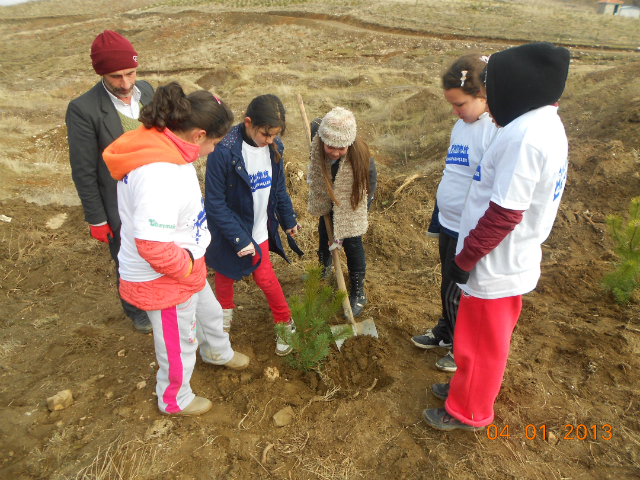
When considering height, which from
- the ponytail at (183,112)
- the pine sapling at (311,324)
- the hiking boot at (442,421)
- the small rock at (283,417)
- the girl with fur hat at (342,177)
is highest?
the ponytail at (183,112)

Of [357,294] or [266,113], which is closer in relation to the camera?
[266,113]

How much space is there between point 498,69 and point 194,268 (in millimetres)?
1591

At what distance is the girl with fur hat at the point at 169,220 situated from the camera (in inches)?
62.4

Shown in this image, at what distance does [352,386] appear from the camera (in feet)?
8.52

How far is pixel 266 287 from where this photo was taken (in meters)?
2.76

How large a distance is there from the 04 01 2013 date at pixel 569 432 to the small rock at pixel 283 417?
3.57 ft

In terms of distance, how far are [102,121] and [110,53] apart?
0.41 meters

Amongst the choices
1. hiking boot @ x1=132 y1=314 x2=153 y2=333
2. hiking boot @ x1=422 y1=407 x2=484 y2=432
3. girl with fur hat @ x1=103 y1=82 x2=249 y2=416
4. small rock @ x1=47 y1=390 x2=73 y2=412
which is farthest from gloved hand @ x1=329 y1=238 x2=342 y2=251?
small rock @ x1=47 y1=390 x2=73 y2=412

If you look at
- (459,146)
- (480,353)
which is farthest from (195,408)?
(459,146)

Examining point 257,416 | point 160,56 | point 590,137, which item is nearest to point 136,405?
point 257,416

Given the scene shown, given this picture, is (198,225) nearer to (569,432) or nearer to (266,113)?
(266,113)

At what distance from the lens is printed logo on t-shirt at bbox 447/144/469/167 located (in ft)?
7.32

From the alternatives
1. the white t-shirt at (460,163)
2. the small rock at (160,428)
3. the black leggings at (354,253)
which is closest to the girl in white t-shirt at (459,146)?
the white t-shirt at (460,163)

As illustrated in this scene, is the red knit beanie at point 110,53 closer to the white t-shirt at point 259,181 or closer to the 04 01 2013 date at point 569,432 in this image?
the white t-shirt at point 259,181
